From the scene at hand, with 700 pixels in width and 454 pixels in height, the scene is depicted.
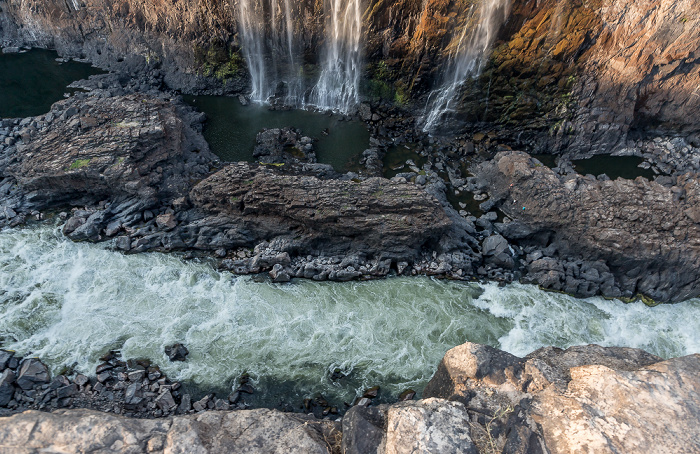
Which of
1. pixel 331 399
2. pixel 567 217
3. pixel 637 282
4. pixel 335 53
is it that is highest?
pixel 335 53

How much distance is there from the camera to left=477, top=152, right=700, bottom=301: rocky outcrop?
15.3 meters

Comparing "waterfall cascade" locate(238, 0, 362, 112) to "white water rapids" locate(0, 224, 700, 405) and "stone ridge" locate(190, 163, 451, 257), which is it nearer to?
"stone ridge" locate(190, 163, 451, 257)

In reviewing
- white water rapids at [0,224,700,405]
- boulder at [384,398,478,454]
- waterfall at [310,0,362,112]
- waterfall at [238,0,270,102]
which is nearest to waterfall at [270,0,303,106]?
waterfall at [238,0,270,102]

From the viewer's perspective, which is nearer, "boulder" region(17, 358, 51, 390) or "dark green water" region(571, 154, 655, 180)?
"boulder" region(17, 358, 51, 390)

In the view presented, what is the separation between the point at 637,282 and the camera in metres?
15.6

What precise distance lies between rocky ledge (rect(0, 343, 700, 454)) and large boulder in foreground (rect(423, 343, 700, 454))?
0.02 meters

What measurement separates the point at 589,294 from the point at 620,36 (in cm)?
1386

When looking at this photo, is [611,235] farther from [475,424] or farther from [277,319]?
[277,319]

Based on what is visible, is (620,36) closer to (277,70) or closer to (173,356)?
(277,70)

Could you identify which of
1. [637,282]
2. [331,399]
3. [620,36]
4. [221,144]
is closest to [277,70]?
[221,144]

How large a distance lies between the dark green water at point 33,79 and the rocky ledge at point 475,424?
Result: 24.9 m

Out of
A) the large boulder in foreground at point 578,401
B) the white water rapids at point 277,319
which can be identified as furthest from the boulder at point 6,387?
the large boulder in foreground at point 578,401

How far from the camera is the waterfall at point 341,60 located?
23062 millimetres

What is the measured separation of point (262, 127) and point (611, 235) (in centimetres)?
1882
